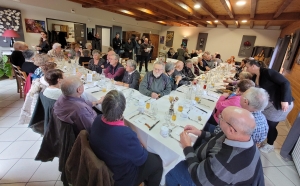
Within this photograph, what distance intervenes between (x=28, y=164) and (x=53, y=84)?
3.39ft

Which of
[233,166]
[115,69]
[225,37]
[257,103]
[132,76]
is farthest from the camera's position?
[225,37]

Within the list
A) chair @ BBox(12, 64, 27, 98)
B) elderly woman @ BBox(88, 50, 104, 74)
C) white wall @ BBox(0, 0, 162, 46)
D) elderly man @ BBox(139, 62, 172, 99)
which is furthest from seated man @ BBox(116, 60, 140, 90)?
white wall @ BBox(0, 0, 162, 46)

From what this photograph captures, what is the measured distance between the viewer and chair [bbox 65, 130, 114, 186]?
36.0 inches

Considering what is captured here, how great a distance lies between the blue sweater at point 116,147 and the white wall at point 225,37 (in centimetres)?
1076

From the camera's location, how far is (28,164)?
1783 millimetres

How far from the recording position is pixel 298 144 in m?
2.08

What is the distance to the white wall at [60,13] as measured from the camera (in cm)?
508

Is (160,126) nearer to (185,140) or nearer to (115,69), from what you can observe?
(185,140)

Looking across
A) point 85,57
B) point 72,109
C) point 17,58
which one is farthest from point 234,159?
point 85,57

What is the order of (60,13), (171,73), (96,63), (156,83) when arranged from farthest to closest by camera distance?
(60,13), (96,63), (171,73), (156,83)

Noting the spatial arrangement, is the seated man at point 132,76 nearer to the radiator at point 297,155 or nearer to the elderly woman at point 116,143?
the elderly woman at point 116,143

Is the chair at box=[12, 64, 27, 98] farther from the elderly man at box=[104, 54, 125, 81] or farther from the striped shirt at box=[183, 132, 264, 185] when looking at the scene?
the striped shirt at box=[183, 132, 264, 185]

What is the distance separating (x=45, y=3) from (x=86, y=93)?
5.41 metres

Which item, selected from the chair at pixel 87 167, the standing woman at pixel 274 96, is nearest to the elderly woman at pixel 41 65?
the chair at pixel 87 167
